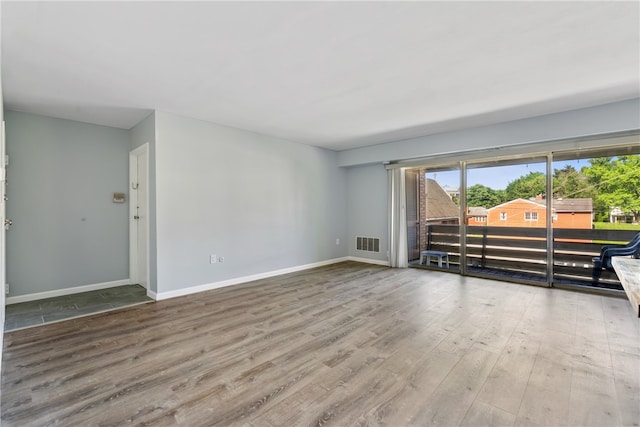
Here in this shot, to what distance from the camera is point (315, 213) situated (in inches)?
239

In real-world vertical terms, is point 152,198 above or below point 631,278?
above

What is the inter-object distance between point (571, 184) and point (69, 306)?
6937 mm

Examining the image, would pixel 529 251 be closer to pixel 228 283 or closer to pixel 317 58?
pixel 317 58

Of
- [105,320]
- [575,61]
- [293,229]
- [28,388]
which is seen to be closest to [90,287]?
[105,320]

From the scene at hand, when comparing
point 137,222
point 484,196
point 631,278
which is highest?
point 484,196

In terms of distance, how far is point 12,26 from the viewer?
2.01 m

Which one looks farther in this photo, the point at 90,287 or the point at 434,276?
the point at 434,276

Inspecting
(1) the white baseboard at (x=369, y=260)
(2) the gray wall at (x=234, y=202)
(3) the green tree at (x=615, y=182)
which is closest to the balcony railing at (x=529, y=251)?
(3) the green tree at (x=615, y=182)

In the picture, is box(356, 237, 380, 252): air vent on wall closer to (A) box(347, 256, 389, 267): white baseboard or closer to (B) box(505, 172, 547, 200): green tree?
(A) box(347, 256, 389, 267): white baseboard

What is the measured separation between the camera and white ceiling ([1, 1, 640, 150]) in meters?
1.92

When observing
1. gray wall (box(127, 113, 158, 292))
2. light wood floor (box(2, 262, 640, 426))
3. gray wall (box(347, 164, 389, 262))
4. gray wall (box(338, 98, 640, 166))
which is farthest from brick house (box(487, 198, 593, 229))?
gray wall (box(127, 113, 158, 292))

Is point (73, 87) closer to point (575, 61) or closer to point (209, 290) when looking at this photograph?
point (209, 290)

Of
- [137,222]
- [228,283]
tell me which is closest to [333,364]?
[228,283]

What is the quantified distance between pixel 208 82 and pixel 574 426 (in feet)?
12.4
